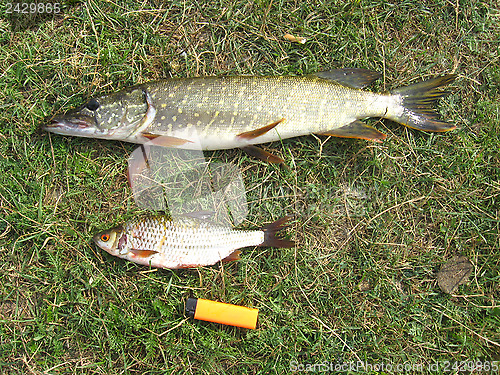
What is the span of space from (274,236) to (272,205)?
0.34 meters

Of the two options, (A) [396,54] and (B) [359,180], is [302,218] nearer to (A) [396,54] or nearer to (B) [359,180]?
(B) [359,180]

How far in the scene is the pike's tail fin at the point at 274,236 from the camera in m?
3.04

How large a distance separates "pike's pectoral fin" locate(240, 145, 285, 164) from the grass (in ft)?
0.46

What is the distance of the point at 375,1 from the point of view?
3.46 metres

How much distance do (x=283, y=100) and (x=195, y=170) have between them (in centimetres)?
110

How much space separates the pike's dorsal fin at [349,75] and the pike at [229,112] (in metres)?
0.01

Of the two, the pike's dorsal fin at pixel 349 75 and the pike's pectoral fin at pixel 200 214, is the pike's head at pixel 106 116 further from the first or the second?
the pike's dorsal fin at pixel 349 75

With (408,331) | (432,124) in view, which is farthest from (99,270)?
(432,124)

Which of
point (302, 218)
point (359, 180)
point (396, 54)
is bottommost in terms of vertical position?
point (302, 218)

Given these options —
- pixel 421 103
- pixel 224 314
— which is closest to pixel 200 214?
pixel 224 314

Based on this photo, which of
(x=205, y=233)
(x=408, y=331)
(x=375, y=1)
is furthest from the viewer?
(x=375, y=1)

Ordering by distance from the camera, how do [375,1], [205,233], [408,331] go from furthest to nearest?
1. [375,1]
2. [408,331]
3. [205,233]

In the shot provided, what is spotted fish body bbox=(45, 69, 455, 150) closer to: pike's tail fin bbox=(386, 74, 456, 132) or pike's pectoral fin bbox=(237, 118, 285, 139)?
pike's pectoral fin bbox=(237, 118, 285, 139)

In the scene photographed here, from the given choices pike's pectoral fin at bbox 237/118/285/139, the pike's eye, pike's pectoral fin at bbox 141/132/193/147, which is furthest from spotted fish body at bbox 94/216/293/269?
the pike's eye
